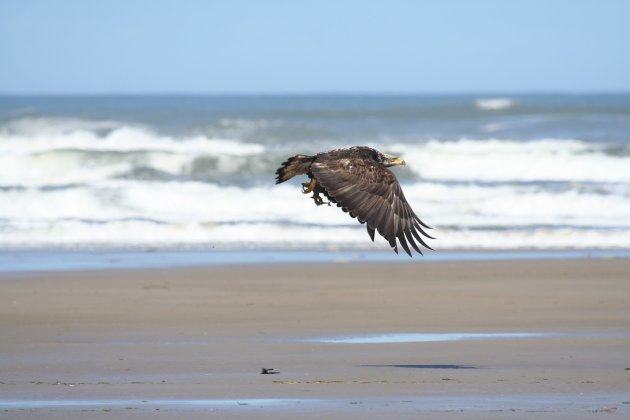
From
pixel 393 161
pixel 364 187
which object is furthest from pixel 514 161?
pixel 364 187

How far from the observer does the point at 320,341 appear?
27.6ft

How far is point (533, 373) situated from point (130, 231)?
9.91m

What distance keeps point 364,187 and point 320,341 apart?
55.2 inches

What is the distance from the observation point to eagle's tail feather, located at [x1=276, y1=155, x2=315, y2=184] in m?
7.69

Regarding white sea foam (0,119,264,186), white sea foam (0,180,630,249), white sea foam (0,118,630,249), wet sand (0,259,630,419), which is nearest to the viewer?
wet sand (0,259,630,419)

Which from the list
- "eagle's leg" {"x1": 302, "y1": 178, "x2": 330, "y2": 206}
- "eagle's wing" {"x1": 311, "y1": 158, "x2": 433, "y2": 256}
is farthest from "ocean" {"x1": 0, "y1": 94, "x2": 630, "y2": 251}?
"eagle's wing" {"x1": 311, "y1": 158, "x2": 433, "y2": 256}

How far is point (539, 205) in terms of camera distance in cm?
1894

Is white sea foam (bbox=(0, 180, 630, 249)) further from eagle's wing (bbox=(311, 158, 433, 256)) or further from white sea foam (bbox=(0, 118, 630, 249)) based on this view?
eagle's wing (bbox=(311, 158, 433, 256))

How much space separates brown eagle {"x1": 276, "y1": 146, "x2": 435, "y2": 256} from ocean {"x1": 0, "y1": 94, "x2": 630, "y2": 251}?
7.06 m

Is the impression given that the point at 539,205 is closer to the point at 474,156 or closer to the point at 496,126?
the point at 474,156

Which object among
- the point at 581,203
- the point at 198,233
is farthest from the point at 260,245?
the point at 581,203

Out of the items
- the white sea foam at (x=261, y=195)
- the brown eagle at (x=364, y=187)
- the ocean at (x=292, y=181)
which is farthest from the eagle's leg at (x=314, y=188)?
the white sea foam at (x=261, y=195)

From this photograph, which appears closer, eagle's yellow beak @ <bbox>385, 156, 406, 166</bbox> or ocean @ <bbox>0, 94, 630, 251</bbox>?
eagle's yellow beak @ <bbox>385, 156, 406, 166</bbox>

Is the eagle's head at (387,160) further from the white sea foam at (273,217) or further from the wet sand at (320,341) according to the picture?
the white sea foam at (273,217)
